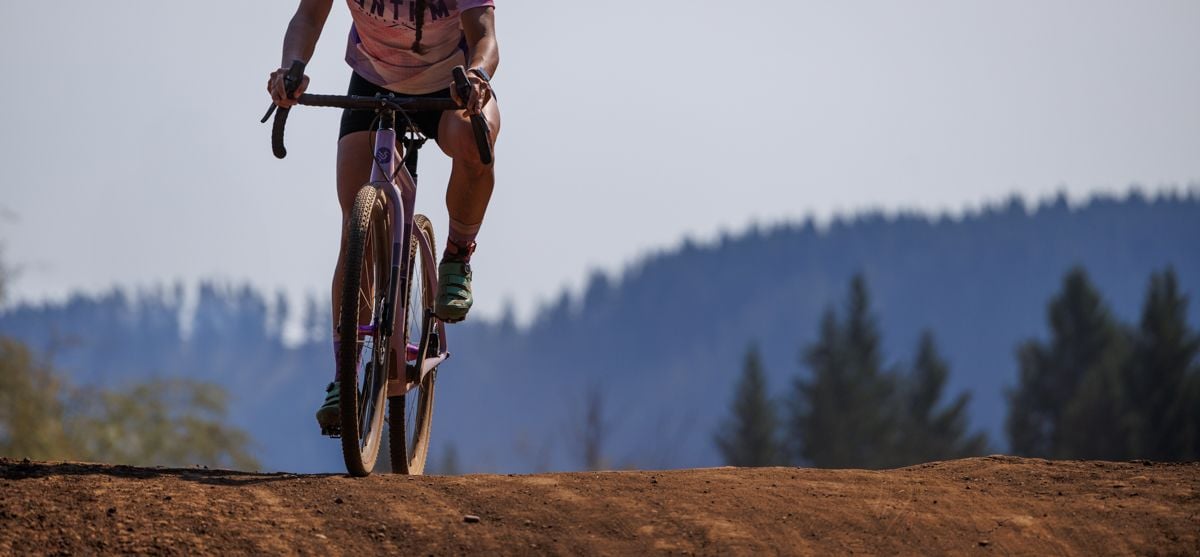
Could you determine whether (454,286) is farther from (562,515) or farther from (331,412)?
(562,515)

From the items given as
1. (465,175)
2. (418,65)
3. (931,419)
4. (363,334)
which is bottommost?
(931,419)

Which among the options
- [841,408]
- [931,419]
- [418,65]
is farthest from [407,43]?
[931,419]

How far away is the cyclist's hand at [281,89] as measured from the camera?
6234 millimetres

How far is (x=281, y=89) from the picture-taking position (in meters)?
6.23

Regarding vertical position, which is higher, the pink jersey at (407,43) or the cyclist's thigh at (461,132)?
the pink jersey at (407,43)

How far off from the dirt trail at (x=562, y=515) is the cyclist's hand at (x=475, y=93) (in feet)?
4.62

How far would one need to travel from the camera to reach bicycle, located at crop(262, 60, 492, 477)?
19.4 ft

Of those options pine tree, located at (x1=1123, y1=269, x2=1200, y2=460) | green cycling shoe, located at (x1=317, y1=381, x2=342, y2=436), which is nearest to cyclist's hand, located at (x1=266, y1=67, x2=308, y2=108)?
green cycling shoe, located at (x1=317, y1=381, x2=342, y2=436)

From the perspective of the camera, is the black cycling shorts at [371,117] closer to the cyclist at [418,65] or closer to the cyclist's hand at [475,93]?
the cyclist at [418,65]

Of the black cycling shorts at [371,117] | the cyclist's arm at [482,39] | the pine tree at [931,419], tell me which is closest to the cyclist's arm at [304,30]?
the black cycling shorts at [371,117]

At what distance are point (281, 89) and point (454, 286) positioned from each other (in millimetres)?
1267

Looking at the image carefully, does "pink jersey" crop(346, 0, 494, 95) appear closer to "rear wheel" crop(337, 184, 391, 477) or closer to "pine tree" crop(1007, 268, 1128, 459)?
"rear wheel" crop(337, 184, 391, 477)

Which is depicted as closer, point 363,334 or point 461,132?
point 363,334

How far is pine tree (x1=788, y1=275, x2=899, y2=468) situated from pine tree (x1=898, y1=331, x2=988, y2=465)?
1.15 m
